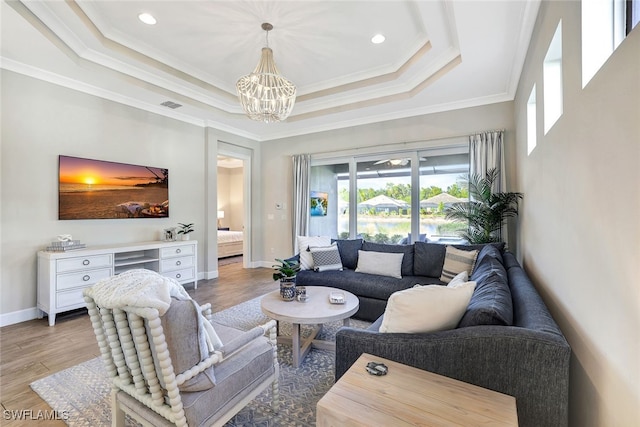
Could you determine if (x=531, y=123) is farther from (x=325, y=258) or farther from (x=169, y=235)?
(x=169, y=235)

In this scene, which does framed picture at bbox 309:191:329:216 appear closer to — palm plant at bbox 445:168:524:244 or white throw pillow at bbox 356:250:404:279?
white throw pillow at bbox 356:250:404:279

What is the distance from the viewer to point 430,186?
4797 millimetres

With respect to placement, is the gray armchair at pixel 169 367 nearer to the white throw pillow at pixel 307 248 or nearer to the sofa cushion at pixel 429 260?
the white throw pillow at pixel 307 248

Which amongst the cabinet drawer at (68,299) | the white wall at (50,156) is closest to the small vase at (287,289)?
the cabinet drawer at (68,299)

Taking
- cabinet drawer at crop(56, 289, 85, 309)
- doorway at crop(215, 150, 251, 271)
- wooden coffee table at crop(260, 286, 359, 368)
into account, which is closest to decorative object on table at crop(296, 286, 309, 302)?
wooden coffee table at crop(260, 286, 359, 368)

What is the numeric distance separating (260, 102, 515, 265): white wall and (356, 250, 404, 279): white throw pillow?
2.12 meters

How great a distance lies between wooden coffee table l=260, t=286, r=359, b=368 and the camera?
2303 mm

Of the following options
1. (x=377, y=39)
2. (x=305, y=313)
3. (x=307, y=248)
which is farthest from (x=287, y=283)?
(x=377, y=39)

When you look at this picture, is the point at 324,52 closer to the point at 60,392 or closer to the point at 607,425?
the point at 607,425

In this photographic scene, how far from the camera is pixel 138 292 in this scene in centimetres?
113

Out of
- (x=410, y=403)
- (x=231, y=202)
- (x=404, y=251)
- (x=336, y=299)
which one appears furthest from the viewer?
(x=231, y=202)

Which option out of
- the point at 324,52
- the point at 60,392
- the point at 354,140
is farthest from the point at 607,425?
the point at 354,140

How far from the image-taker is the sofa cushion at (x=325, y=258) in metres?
3.91

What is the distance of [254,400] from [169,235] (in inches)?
137
